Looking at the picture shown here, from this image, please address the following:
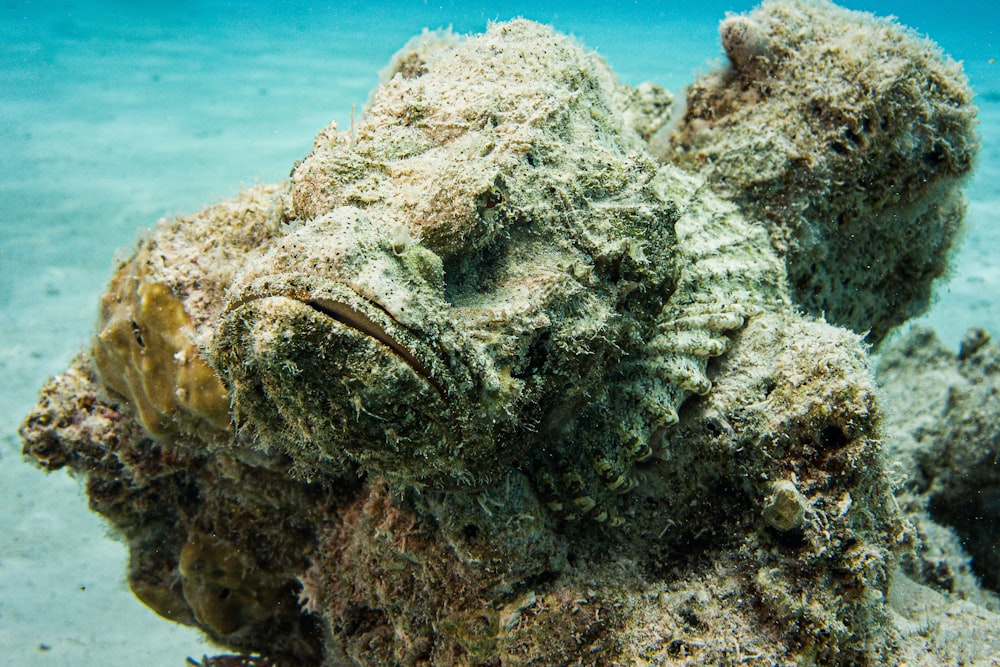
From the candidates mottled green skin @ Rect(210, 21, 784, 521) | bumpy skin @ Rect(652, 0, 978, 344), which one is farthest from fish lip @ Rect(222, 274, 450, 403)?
bumpy skin @ Rect(652, 0, 978, 344)

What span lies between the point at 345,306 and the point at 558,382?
2.88 feet

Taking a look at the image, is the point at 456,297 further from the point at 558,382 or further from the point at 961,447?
the point at 961,447

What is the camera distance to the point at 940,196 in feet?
14.6

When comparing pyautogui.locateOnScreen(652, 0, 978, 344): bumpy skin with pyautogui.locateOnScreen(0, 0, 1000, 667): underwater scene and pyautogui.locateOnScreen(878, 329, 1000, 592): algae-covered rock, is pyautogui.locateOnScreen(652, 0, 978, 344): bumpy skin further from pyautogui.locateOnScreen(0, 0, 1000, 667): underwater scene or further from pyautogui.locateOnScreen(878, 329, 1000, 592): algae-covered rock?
pyautogui.locateOnScreen(878, 329, 1000, 592): algae-covered rock

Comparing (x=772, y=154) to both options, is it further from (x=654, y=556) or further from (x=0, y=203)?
(x=0, y=203)

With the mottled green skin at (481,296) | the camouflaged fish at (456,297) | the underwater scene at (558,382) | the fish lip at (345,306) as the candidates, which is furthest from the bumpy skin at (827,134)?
the fish lip at (345,306)

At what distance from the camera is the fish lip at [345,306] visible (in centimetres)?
178

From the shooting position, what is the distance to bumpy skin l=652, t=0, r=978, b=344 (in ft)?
13.1

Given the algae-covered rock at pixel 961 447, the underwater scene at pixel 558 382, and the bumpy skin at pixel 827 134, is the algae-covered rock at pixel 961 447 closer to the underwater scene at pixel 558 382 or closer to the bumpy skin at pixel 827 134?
the underwater scene at pixel 558 382

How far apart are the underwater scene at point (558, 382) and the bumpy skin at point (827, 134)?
0.9 inches

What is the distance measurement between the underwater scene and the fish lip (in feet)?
0.03

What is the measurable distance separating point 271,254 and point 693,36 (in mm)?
36194

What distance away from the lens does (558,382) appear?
2285mm

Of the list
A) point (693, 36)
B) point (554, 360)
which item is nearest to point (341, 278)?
point (554, 360)
